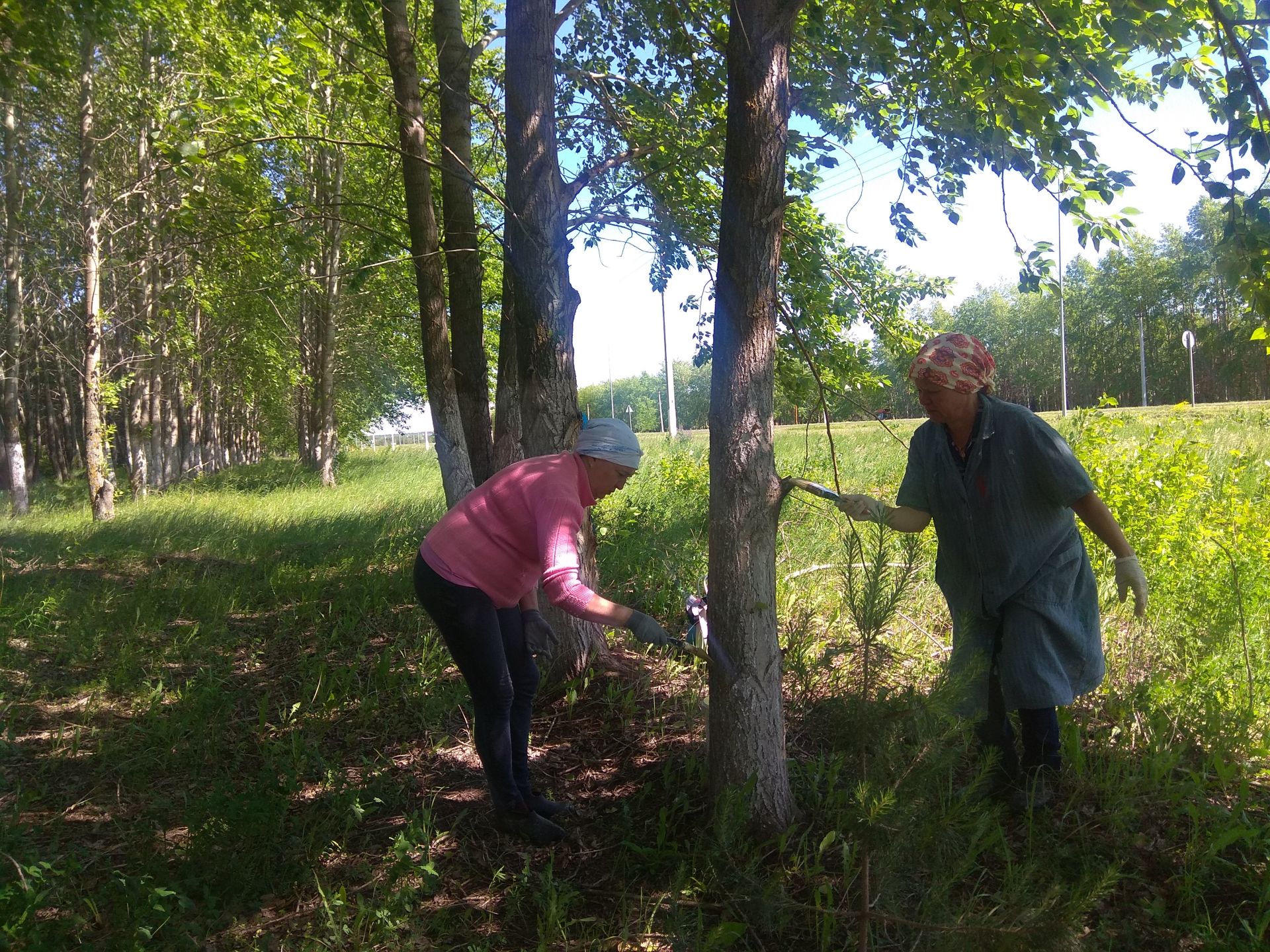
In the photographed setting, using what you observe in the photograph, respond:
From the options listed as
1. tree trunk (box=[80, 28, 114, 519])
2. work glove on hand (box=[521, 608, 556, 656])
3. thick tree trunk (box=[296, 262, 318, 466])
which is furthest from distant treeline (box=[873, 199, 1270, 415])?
work glove on hand (box=[521, 608, 556, 656])

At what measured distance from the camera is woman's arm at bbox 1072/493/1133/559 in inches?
93.3

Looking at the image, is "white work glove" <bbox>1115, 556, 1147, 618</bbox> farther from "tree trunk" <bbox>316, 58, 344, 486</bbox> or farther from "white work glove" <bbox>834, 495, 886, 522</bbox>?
"tree trunk" <bbox>316, 58, 344, 486</bbox>

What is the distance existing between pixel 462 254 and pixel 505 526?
9.79ft

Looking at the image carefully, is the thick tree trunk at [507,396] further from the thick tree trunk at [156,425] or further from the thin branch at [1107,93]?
the thick tree trunk at [156,425]

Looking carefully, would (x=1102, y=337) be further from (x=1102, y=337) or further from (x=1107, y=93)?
(x=1107, y=93)

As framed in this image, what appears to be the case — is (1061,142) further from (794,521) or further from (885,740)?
(794,521)

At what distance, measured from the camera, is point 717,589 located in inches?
95.5

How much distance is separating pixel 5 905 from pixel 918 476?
3.24m

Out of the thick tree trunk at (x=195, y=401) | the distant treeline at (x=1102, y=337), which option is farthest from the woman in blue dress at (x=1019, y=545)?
the distant treeline at (x=1102, y=337)

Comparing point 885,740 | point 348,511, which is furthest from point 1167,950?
point 348,511

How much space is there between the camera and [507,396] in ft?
14.2

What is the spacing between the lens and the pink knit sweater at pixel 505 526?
2527 mm

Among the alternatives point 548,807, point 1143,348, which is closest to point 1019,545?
point 548,807

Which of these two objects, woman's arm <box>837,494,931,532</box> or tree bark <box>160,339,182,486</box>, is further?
tree bark <box>160,339,182,486</box>
